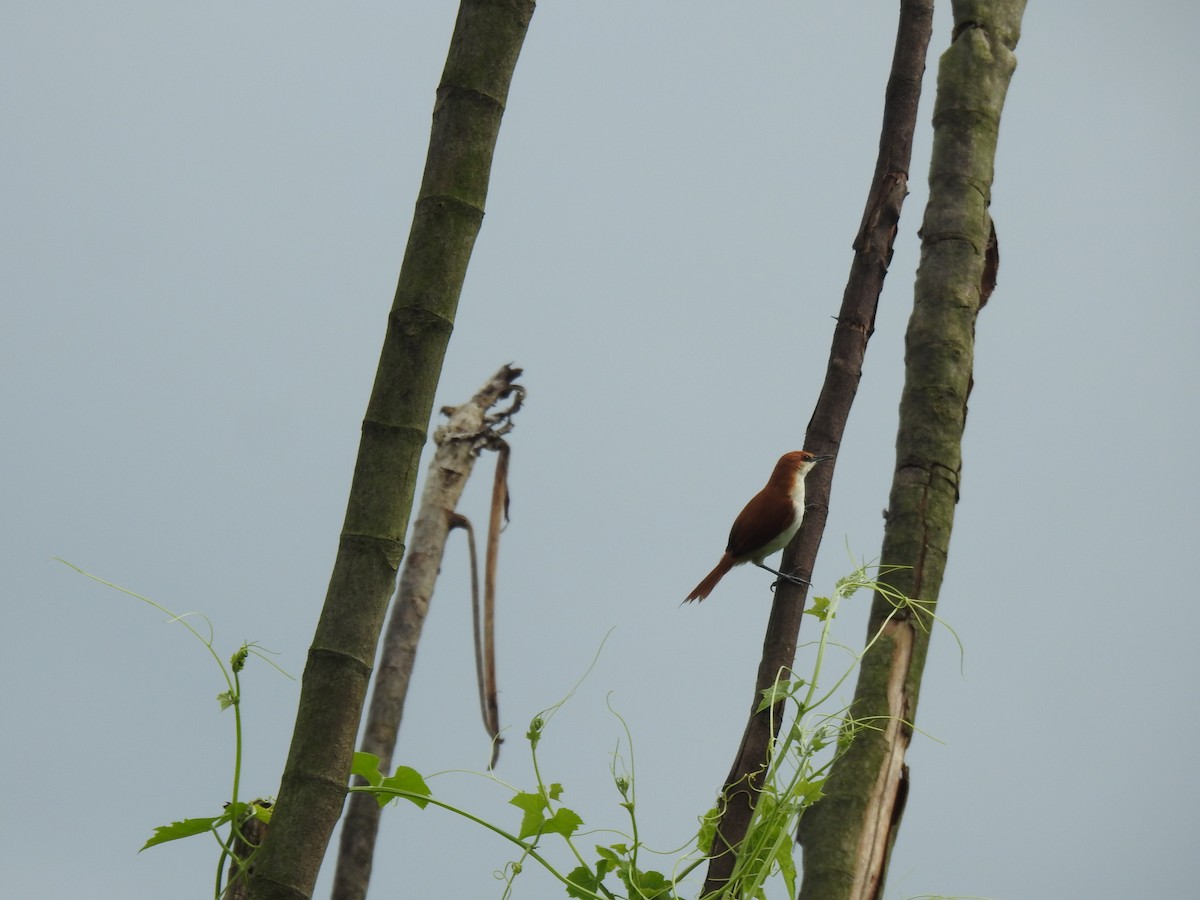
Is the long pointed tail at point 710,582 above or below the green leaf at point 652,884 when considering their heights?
above

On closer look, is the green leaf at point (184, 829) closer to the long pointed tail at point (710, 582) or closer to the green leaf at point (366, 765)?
the green leaf at point (366, 765)

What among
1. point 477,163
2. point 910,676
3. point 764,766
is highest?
point 477,163

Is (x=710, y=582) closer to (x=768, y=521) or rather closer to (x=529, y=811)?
(x=768, y=521)

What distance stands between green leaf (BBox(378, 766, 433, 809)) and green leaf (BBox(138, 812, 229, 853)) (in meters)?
0.27

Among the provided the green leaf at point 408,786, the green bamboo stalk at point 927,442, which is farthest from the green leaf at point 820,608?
the green leaf at point 408,786

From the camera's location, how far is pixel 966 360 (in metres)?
2.88

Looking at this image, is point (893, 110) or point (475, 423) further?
point (475, 423)

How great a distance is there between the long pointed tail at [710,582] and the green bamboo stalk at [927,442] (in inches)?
66.8

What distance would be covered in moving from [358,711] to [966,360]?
5.52 feet

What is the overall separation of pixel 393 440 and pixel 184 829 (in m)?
0.74

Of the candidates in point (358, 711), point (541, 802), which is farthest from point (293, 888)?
point (541, 802)

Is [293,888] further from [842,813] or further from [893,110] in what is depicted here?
[893,110]

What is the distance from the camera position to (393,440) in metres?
1.87

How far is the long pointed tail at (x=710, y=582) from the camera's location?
4520 millimetres
